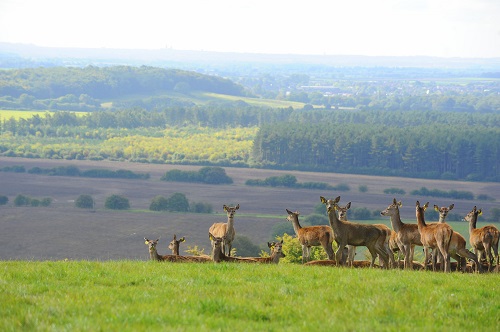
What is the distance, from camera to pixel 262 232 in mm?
103500

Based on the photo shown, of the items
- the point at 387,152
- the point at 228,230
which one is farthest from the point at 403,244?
the point at 387,152

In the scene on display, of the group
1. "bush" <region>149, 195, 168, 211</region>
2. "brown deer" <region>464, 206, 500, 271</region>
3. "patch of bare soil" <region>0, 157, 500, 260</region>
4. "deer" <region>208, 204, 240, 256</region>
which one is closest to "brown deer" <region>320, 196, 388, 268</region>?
"brown deer" <region>464, 206, 500, 271</region>

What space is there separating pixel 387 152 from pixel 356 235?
537 ft

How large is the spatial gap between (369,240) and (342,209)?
11.1 ft

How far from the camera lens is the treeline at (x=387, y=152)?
17988 cm

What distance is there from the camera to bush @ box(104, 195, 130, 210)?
13038 centimetres

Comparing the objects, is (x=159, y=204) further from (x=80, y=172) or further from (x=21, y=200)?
(x=80, y=172)

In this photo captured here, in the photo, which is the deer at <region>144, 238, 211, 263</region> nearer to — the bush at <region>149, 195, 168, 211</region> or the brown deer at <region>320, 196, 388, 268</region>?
the brown deer at <region>320, 196, 388, 268</region>

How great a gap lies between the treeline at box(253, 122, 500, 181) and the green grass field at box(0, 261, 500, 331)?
158 metres

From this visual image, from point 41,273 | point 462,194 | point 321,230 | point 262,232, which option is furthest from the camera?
point 462,194

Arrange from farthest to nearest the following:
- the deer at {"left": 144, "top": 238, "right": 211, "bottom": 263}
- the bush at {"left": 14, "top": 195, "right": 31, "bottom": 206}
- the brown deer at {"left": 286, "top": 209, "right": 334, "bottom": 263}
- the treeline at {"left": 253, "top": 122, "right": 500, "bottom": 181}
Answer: the treeline at {"left": 253, "top": 122, "right": 500, "bottom": 181} → the bush at {"left": 14, "top": 195, "right": 31, "bottom": 206} → the brown deer at {"left": 286, "top": 209, "right": 334, "bottom": 263} → the deer at {"left": 144, "top": 238, "right": 211, "bottom": 263}

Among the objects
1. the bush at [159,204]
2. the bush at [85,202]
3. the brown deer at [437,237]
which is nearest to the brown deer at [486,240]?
the brown deer at [437,237]

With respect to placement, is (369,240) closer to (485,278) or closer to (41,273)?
(485,278)

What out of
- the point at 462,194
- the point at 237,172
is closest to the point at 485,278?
the point at 462,194
